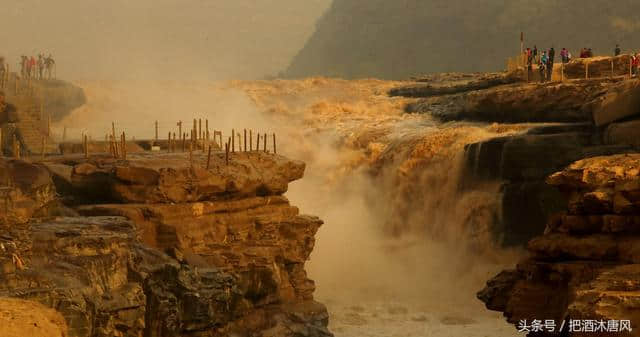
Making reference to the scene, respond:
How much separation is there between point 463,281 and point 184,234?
10.0m

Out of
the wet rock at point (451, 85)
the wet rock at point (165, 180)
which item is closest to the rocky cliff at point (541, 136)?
the wet rock at point (451, 85)

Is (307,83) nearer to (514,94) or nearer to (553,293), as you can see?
(514,94)

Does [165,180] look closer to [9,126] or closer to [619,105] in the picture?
[9,126]

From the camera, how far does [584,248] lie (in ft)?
46.4

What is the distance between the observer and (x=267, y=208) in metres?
23.2

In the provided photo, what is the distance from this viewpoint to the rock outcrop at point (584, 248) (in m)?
12.9

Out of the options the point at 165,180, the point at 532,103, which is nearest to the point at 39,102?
the point at 165,180

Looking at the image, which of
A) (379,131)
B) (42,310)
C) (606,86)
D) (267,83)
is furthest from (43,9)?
(42,310)

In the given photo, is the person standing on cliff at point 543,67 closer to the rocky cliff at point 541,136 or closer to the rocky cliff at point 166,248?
the rocky cliff at point 541,136

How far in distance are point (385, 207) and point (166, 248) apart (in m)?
13.7

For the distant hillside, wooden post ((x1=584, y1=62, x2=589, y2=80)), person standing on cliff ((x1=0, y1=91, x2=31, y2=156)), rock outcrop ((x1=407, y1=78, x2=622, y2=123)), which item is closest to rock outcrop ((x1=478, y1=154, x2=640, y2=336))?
rock outcrop ((x1=407, y1=78, x2=622, y2=123))

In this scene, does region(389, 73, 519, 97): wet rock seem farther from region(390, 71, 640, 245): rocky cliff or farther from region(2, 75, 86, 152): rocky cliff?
region(2, 75, 86, 152): rocky cliff

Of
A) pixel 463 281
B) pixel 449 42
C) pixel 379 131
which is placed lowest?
pixel 463 281

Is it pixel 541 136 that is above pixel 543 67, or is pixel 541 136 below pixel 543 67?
below
